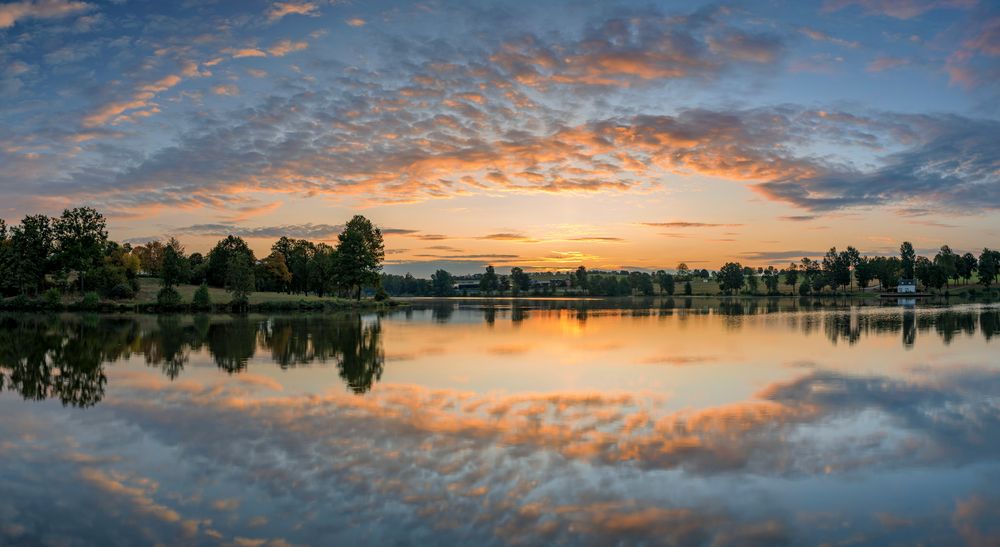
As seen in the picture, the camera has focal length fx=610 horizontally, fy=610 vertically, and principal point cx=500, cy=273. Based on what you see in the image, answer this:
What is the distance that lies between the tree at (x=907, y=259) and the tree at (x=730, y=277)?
1401 inches

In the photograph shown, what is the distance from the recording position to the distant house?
13412 cm

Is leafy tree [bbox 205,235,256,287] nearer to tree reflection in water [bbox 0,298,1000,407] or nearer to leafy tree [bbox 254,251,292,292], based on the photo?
leafy tree [bbox 254,251,292,292]

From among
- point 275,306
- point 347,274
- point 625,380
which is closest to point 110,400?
point 625,380

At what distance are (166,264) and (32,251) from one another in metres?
12.8

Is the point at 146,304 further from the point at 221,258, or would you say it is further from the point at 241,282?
the point at 221,258

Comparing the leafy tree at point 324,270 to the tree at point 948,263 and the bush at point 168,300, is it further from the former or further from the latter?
the tree at point 948,263

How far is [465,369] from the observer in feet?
67.2

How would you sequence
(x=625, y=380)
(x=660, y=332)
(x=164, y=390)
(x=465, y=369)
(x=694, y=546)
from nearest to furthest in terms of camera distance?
(x=694, y=546), (x=164, y=390), (x=625, y=380), (x=465, y=369), (x=660, y=332)

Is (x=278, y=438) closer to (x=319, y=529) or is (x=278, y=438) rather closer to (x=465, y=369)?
(x=319, y=529)

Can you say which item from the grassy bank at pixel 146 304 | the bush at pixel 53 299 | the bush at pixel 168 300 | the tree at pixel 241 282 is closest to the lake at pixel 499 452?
the bush at pixel 168 300

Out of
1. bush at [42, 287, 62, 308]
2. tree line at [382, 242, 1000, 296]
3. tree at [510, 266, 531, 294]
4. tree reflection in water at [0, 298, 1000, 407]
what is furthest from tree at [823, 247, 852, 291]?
bush at [42, 287, 62, 308]

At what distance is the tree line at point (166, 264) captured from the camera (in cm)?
6481

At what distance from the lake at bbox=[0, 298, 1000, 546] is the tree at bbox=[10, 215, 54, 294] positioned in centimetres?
5370

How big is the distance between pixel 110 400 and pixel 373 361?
28.8 ft
